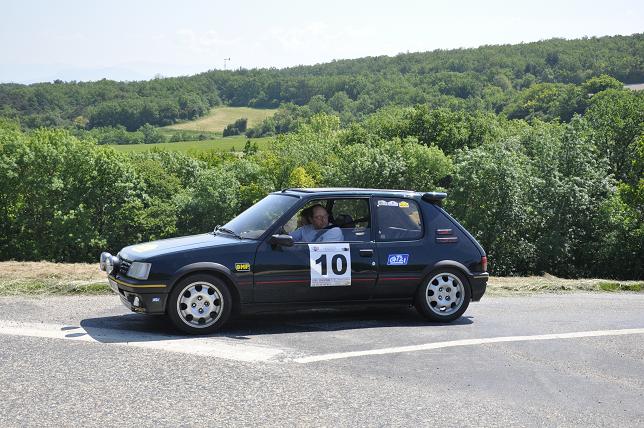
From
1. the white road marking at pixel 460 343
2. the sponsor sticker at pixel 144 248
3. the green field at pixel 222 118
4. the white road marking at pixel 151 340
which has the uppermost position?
the green field at pixel 222 118

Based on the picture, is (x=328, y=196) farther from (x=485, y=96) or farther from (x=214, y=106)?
(x=214, y=106)

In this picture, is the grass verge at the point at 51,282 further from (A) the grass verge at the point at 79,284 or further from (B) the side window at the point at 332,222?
(B) the side window at the point at 332,222

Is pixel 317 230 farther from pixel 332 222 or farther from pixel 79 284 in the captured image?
pixel 79 284

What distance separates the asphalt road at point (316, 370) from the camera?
5664 millimetres

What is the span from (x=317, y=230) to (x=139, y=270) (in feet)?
7.04

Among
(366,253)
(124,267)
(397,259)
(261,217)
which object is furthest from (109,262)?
(397,259)

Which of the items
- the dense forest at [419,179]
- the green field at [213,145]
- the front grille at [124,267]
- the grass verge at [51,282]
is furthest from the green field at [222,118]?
the front grille at [124,267]

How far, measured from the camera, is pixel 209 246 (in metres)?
8.52

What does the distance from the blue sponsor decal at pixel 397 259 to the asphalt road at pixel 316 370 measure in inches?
29.8

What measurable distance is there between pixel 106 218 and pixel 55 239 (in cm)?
562

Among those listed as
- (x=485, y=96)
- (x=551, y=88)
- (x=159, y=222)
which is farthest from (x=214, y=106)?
(x=159, y=222)

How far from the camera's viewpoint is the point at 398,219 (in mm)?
9484

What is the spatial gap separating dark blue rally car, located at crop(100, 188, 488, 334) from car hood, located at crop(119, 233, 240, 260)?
15 mm

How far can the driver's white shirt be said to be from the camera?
29.4ft
